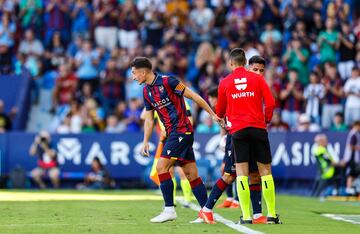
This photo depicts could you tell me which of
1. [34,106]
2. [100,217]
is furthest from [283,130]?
[100,217]

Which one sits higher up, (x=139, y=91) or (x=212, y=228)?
(x=139, y=91)

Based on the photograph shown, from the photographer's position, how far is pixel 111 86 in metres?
28.1

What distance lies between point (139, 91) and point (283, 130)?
464 cm

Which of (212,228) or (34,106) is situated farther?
(34,106)

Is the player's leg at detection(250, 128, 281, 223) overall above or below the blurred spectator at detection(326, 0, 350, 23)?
below

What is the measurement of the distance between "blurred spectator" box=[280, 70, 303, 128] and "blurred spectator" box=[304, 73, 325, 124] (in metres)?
0.39

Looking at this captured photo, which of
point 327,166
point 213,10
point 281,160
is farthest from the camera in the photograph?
point 213,10

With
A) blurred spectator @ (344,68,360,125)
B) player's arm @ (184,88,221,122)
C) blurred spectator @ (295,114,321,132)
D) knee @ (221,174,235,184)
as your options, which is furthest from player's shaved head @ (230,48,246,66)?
blurred spectator @ (344,68,360,125)

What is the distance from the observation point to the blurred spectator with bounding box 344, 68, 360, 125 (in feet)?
81.7

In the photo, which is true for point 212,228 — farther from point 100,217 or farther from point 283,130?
point 283,130

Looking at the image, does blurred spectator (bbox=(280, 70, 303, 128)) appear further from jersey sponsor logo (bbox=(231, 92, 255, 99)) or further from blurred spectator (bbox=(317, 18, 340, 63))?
jersey sponsor logo (bbox=(231, 92, 255, 99))

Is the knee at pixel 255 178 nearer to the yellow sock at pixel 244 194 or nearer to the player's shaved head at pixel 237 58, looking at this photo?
the yellow sock at pixel 244 194

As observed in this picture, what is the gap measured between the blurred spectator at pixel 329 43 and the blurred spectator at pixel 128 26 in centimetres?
546

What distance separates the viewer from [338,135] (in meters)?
24.5
